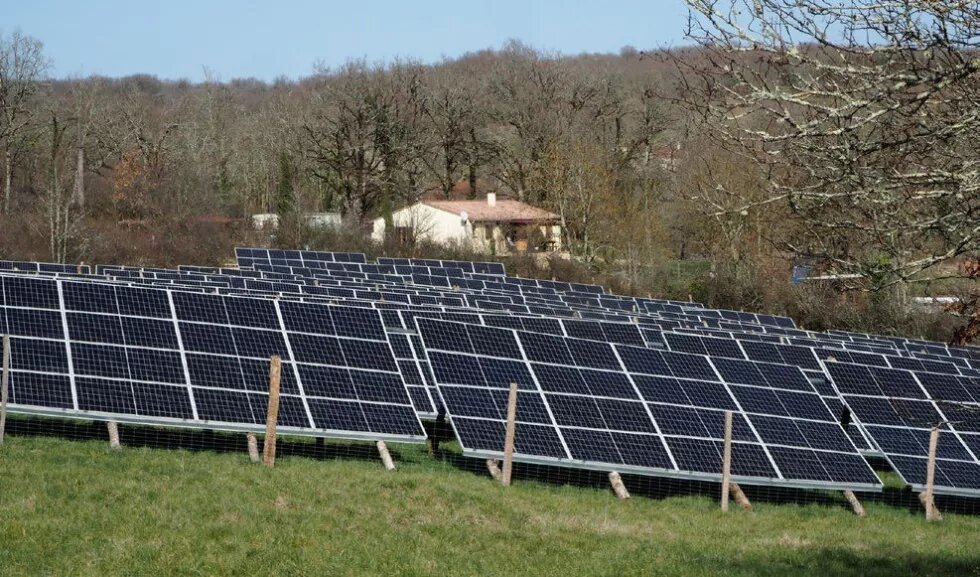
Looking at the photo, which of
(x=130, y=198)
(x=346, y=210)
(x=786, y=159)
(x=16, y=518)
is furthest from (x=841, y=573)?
(x=346, y=210)

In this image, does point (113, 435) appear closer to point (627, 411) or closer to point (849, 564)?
point (627, 411)

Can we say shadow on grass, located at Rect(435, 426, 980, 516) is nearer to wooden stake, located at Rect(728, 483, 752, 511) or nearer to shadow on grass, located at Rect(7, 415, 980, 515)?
shadow on grass, located at Rect(7, 415, 980, 515)

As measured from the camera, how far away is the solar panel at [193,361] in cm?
1675

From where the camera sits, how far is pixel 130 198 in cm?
6756

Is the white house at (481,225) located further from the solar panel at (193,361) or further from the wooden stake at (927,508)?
the wooden stake at (927,508)

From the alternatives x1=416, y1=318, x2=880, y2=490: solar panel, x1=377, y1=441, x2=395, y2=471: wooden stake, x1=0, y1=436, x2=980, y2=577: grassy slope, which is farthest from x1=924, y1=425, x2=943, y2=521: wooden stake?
x1=377, y1=441, x2=395, y2=471: wooden stake

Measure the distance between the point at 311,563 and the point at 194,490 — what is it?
8.96 ft

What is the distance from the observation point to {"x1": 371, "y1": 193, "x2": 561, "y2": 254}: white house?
70.4m

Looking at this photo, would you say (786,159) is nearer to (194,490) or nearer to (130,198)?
(194,490)

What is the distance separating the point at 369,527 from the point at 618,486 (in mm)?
5268

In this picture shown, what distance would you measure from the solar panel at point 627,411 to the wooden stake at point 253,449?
9.13 feet

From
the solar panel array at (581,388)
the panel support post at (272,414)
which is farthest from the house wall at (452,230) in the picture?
the panel support post at (272,414)

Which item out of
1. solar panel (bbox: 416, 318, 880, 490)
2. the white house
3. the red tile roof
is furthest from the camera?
the red tile roof

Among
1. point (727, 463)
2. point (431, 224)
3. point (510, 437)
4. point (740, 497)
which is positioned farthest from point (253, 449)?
point (431, 224)
